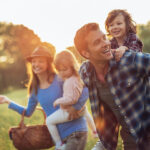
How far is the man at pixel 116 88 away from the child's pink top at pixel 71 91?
15cm

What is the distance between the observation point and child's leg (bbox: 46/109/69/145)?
3.57 m

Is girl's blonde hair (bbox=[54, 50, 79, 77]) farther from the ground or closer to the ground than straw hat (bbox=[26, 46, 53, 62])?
closer to the ground

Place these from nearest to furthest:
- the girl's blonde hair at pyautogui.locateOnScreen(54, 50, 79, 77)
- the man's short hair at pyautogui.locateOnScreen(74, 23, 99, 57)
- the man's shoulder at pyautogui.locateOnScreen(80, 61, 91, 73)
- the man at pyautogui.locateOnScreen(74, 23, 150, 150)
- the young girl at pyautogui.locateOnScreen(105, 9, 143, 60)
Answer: the man at pyautogui.locateOnScreen(74, 23, 150, 150), the man's short hair at pyautogui.locateOnScreen(74, 23, 99, 57), the man's shoulder at pyautogui.locateOnScreen(80, 61, 91, 73), the girl's blonde hair at pyautogui.locateOnScreen(54, 50, 79, 77), the young girl at pyautogui.locateOnScreen(105, 9, 143, 60)

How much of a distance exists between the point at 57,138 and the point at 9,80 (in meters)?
43.0

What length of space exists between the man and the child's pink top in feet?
0.51

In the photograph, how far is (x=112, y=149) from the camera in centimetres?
336

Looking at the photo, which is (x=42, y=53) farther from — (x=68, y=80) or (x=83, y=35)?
(x=83, y=35)

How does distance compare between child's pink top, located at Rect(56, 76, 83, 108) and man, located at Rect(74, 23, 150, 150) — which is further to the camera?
child's pink top, located at Rect(56, 76, 83, 108)

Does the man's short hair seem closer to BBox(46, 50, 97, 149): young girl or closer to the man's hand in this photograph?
BBox(46, 50, 97, 149): young girl

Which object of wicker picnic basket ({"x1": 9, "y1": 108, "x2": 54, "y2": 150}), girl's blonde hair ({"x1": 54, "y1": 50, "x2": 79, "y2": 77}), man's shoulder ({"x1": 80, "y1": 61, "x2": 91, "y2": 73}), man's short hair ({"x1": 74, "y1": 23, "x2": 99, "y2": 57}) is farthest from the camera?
wicker picnic basket ({"x1": 9, "y1": 108, "x2": 54, "y2": 150})

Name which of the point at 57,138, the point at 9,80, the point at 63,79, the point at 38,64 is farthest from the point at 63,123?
the point at 9,80

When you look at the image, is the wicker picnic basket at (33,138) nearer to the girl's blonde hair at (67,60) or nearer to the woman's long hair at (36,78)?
the woman's long hair at (36,78)

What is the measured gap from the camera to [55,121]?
3623mm

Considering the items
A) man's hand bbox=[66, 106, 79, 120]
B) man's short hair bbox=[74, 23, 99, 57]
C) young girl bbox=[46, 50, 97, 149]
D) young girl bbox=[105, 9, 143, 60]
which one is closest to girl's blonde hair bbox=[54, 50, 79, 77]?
young girl bbox=[46, 50, 97, 149]
